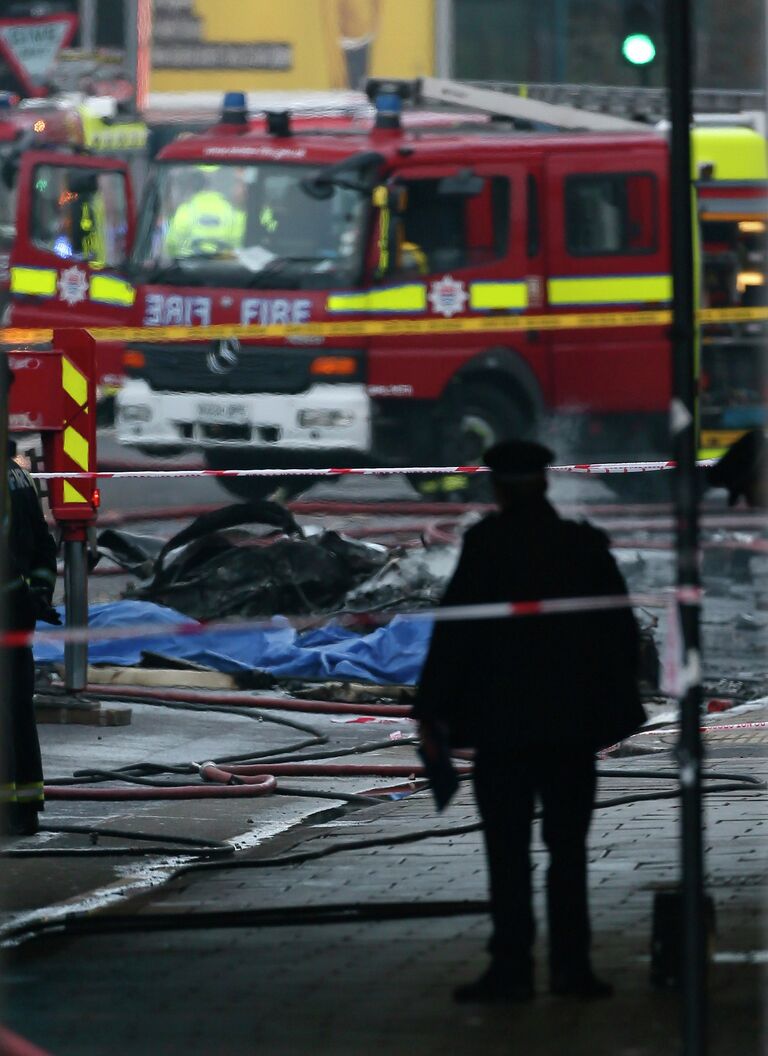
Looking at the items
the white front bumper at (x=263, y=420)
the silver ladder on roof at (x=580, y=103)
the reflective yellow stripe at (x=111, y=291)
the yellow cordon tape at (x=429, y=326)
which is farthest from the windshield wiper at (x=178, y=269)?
the silver ladder on roof at (x=580, y=103)


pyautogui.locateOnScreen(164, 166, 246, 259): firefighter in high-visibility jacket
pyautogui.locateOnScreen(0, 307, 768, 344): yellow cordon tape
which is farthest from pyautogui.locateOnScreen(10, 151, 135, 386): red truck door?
pyautogui.locateOnScreen(0, 307, 768, 344): yellow cordon tape

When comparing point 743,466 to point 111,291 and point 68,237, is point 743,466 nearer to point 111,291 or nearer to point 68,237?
point 111,291

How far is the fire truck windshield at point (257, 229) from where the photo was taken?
19188 mm

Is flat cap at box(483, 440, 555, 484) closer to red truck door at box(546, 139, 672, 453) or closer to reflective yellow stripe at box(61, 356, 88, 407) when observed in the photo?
reflective yellow stripe at box(61, 356, 88, 407)

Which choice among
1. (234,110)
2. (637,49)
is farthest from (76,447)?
(234,110)

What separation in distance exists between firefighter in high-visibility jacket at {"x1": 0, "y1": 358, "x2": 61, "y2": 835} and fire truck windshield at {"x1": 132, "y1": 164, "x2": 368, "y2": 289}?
10.9 meters

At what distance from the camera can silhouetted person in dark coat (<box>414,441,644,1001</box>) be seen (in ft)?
18.5

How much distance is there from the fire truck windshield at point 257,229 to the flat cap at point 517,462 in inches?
534

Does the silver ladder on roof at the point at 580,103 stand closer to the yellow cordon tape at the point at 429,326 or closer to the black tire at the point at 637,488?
the yellow cordon tape at the point at 429,326

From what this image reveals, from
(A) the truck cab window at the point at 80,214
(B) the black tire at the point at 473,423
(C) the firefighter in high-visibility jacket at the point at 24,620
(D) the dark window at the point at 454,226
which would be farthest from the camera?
(A) the truck cab window at the point at 80,214

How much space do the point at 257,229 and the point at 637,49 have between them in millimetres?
10032

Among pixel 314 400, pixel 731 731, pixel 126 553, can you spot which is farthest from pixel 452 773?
pixel 314 400

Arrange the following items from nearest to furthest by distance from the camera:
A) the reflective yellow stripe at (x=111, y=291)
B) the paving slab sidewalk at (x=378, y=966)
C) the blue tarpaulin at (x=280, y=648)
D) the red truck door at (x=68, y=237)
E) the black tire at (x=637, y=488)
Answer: the paving slab sidewalk at (x=378, y=966) < the blue tarpaulin at (x=280, y=648) < the black tire at (x=637, y=488) < the reflective yellow stripe at (x=111, y=291) < the red truck door at (x=68, y=237)

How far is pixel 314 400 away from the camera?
19031 mm
